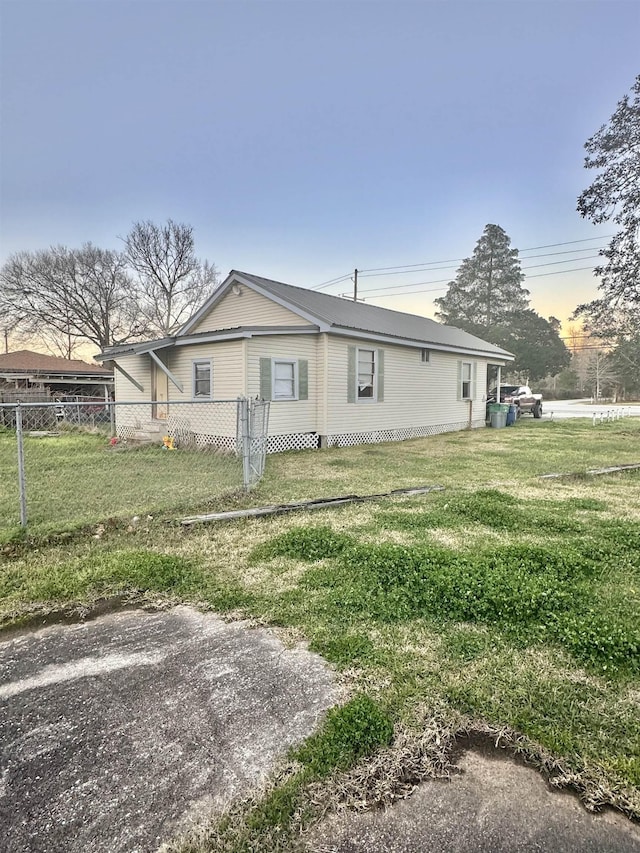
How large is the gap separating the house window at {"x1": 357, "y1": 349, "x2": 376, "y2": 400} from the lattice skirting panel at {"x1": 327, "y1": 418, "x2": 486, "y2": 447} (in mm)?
1097

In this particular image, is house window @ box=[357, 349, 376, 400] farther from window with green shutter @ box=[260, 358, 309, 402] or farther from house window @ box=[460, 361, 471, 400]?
house window @ box=[460, 361, 471, 400]

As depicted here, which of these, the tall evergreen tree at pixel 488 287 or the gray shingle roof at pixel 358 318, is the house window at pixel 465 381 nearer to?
the gray shingle roof at pixel 358 318

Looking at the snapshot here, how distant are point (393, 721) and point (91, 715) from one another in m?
1.39

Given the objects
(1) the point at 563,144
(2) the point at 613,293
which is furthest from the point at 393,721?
(1) the point at 563,144

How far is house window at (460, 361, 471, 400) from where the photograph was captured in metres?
16.6

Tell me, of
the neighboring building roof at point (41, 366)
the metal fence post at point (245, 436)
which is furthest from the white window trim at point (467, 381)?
the neighboring building roof at point (41, 366)

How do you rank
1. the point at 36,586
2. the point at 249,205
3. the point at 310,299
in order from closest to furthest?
the point at 36,586 → the point at 310,299 → the point at 249,205

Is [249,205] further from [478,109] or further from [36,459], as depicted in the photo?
[36,459]

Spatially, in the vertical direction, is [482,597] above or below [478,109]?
below

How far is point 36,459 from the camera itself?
348 inches

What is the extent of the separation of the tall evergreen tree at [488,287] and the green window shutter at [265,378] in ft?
117

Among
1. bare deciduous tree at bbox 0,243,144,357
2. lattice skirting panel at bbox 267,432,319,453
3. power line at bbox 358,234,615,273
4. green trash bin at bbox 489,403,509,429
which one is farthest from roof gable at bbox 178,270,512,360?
bare deciduous tree at bbox 0,243,144,357

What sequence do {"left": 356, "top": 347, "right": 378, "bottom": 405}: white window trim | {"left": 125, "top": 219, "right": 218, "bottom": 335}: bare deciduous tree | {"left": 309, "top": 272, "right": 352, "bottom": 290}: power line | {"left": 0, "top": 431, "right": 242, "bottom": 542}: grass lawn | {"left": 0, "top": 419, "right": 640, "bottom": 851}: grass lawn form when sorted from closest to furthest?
{"left": 0, "top": 419, "right": 640, "bottom": 851}: grass lawn → {"left": 0, "top": 431, "right": 242, "bottom": 542}: grass lawn → {"left": 356, "top": 347, "right": 378, "bottom": 405}: white window trim → {"left": 125, "top": 219, "right": 218, "bottom": 335}: bare deciduous tree → {"left": 309, "top": 272, "right": 352, "bottom": 290}: power line

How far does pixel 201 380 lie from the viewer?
11547 millimetres
